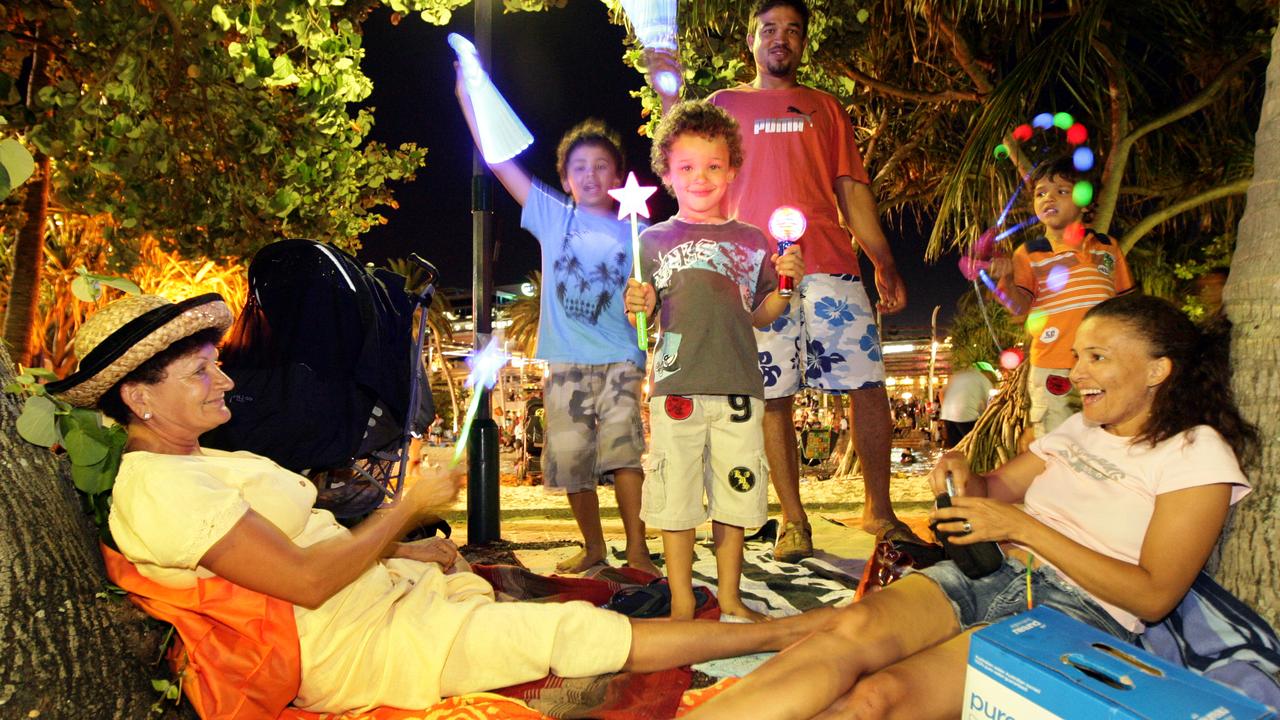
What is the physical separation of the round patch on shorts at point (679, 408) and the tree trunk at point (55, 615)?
1796 mm

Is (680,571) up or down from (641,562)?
up

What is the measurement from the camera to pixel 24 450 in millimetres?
2191

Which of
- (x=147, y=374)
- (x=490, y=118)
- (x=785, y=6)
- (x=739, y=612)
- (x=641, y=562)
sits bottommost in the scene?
(x=641, y=562)

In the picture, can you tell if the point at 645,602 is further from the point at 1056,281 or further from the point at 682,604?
the point at 1056,281

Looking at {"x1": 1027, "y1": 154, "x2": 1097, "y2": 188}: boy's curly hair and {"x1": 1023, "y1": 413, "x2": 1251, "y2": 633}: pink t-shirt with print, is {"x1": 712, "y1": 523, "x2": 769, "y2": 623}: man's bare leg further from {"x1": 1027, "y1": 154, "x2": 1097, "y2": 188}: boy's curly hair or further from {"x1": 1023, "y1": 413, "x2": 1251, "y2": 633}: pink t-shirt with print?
{"x1": 1027, "y1": 154, "x2": 1097, "y2": 188}: boy's curly hair

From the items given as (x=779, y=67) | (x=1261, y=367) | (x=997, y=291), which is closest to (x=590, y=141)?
(x=779, y=67)

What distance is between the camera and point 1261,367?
238 cm

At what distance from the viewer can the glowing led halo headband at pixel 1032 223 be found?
14.3 ft

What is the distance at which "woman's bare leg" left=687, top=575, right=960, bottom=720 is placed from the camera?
71.8 inches

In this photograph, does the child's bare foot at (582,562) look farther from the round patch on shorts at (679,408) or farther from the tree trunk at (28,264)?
the tree trunk at (28,264)

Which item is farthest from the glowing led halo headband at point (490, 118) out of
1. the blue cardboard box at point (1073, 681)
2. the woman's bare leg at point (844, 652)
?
the blue cardboard box at point (1073, 681)

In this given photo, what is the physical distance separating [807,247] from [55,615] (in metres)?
3.37

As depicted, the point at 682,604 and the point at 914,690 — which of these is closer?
the point at 914,690

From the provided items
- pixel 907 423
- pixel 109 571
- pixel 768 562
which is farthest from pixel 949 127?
pixel 907 423
